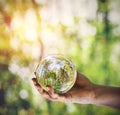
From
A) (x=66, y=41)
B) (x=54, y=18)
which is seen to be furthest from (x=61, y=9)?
(x=66, y=41)

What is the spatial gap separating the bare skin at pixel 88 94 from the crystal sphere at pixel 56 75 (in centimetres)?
3

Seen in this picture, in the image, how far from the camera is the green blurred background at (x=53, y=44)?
305 centimetres

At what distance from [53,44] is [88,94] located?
153 cm

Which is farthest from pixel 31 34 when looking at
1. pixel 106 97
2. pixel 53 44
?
pixel 106 97

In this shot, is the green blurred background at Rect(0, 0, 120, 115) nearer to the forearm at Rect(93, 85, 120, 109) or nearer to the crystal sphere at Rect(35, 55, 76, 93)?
the forearm at Rect(93, 85, 120, 109)

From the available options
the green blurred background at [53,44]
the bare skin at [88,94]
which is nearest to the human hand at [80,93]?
the bare skin at [88,94]

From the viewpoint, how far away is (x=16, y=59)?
124 inches

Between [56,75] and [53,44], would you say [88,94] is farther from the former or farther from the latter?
[53,44]

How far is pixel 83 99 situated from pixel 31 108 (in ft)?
5.26

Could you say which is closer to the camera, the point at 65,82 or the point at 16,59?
the point at 65,82

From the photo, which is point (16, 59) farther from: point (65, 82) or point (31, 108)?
point (65, 82)

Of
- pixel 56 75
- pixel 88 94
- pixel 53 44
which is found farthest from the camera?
pixel 53 44

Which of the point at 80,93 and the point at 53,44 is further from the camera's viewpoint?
the point at 53,44

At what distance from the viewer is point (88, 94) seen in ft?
5.37
